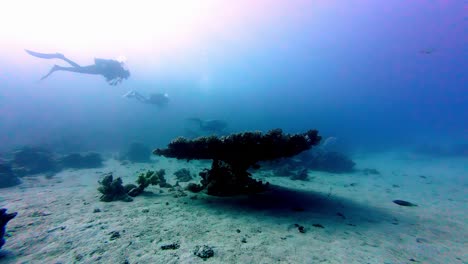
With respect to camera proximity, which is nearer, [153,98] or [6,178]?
[6,178]

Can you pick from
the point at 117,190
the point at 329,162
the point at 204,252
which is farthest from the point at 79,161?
the point at 329,162

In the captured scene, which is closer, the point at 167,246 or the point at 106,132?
the point at 167,246

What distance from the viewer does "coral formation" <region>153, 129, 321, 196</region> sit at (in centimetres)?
604

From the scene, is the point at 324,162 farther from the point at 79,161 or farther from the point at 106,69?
the point at 79,161

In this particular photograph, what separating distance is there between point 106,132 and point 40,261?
141ft

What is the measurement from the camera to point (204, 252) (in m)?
3.62

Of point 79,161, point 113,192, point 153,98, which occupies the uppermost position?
point 153,98

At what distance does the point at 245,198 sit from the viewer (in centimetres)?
709


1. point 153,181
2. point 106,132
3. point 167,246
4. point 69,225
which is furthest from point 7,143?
point 167,246

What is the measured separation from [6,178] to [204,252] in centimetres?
1423

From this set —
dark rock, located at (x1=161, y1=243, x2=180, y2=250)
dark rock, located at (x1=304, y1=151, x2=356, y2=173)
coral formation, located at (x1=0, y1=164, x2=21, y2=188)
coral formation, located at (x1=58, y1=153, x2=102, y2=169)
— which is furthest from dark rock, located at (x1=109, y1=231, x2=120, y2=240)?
dark rock, located at (x1=304, y1=151, x2=356, y2=173)

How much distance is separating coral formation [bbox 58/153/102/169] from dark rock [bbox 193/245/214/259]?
1893 cm

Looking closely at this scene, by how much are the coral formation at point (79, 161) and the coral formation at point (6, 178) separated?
20.6 feet

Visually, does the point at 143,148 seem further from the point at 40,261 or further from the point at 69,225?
the point at 40,261
